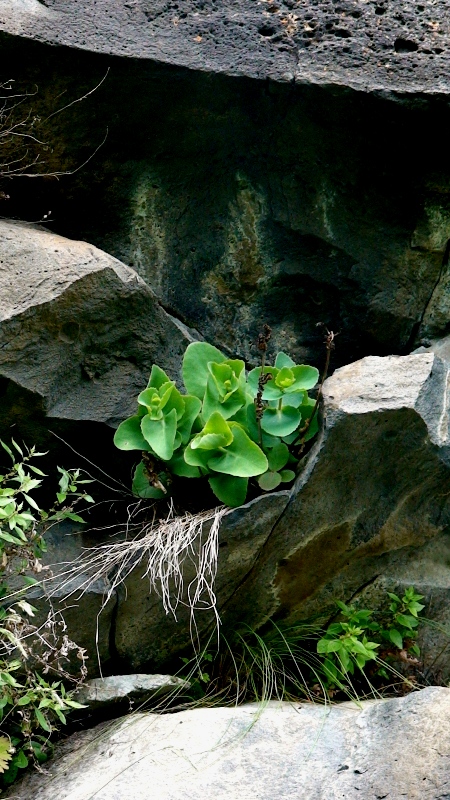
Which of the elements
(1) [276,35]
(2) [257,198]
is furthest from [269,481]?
(1) [276,35]

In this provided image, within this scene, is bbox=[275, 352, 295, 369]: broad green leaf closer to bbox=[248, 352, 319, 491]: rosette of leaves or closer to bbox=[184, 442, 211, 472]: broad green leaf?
bbox=[248, 352, 319, 491]: rosette of leaves

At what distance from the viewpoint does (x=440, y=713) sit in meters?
2.57

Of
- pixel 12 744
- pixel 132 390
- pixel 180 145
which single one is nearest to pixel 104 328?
pixel 132 390

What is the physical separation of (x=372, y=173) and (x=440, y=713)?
2170 millimetres

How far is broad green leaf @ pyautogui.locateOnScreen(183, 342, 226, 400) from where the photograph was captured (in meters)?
3.29

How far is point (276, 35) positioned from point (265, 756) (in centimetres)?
265

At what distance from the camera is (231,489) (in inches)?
122

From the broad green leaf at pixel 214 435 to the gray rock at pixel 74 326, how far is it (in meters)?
0.42

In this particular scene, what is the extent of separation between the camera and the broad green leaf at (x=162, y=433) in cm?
308

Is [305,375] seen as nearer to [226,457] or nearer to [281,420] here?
[281,420]

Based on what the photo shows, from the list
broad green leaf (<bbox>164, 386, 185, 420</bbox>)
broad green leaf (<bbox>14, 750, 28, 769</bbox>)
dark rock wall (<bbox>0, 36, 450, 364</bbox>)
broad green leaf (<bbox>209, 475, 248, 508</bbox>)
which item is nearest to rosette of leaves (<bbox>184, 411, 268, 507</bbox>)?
broad green leaf (<bbox>209, 475, 248, 508</bbox>)

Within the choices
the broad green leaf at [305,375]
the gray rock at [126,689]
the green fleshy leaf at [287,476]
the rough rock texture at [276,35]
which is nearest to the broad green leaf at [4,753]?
the gray rock at [126,689]

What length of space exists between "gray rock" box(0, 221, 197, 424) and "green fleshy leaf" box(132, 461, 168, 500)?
214mm

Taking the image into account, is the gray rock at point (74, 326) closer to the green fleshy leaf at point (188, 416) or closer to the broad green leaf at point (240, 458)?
the green fleshy leaf at point (188, 416)
